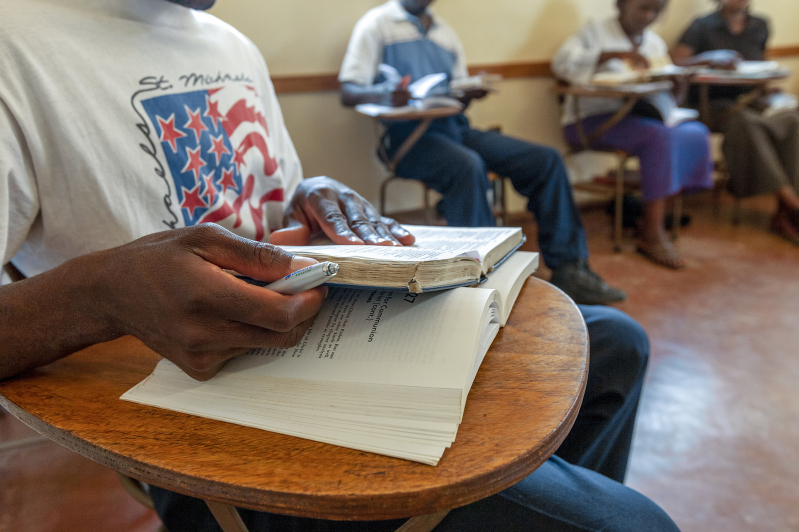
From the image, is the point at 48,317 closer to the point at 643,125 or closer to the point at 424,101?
the point at 424,101

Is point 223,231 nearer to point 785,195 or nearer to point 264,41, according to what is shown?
point 264,41

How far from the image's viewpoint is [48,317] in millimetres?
480

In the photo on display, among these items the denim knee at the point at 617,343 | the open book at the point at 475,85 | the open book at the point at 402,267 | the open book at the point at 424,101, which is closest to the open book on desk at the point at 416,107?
the open book at the point at 424,101

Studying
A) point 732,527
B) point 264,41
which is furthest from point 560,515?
point 264,41

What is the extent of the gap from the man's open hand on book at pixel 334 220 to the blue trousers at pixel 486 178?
4.47 feet

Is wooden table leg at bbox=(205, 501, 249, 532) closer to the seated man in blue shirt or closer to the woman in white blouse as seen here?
the seated man in blue shirt

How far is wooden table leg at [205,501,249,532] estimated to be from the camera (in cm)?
43

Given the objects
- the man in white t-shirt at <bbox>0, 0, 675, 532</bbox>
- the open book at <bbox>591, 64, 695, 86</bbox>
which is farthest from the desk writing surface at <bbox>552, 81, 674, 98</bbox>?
the man in white t-shirt at <bbox>0, 0, 675, 532</bbox>

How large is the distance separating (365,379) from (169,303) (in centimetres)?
17

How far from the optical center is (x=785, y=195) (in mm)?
2947

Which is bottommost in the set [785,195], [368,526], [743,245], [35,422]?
[743,245]

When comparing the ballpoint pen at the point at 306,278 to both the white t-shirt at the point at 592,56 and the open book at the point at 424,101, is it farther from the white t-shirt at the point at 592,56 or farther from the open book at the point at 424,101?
the white t-shirt at the point at 592,56

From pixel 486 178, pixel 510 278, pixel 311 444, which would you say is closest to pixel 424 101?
pixel 486 178

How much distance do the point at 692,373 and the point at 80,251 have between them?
170cm
